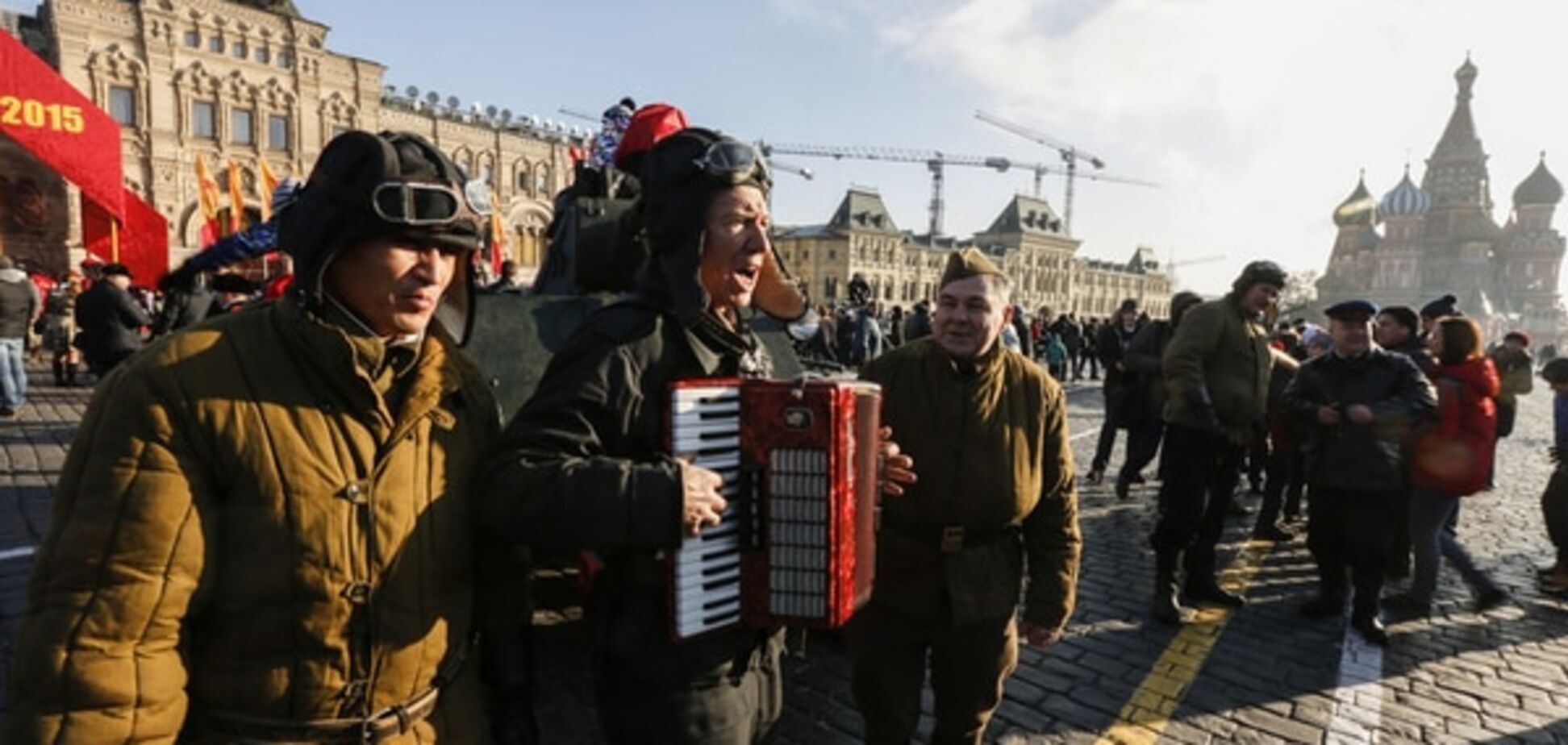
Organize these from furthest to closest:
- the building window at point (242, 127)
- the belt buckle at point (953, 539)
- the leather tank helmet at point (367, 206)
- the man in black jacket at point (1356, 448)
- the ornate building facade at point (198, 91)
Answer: the building window at point (242, 127) → the ornate building facade at point (198, 91) → the man in black jacket at point (1356, 448) → the belt buckle at point (953, 539) → the leather tank helmet at point (367, 206)

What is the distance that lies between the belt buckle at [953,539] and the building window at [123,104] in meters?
46.4

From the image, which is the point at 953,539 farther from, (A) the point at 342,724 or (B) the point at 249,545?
(B) the point at 249,545

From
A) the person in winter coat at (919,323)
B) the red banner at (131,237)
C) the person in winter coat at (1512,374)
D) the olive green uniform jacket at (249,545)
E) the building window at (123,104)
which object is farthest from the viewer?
the building window at (123,104)

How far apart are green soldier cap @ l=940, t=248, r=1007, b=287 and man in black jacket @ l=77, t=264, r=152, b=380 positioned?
10.7 metres

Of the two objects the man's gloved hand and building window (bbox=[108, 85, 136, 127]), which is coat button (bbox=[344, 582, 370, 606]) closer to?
the man's gloved hand

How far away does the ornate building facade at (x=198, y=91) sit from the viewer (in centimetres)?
3372

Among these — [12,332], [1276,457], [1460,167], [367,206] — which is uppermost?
[1460,167]

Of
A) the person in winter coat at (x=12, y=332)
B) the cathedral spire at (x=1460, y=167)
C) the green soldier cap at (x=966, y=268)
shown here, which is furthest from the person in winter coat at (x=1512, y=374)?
the cathedral spire at (x=1460, y=167)

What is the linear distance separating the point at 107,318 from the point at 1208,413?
11976 mm

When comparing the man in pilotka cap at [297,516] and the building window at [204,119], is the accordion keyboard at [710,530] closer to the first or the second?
the man in pilotka cap at [297,516]

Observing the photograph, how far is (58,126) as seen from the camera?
11.7m

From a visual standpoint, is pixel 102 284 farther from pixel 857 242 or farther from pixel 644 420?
pixel 857 242

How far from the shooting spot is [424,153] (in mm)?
1720

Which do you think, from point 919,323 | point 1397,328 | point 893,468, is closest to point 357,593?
point 893,468
